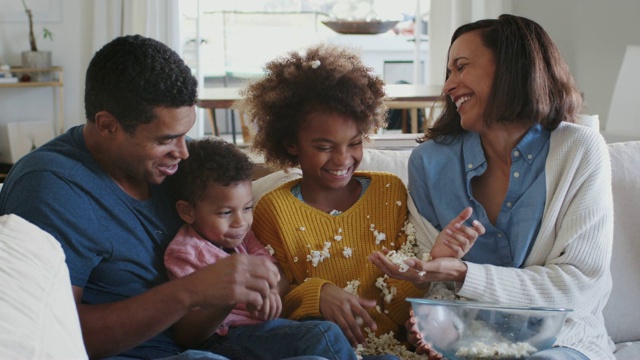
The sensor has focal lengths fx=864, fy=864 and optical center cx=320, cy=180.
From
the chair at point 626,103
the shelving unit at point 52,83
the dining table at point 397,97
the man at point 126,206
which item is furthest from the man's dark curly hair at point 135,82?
the shelving unit at point 52,83

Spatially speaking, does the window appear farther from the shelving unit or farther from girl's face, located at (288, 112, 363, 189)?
girl's face, located at (288, 112, 363, 189)

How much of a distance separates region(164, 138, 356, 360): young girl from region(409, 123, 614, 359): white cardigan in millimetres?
353

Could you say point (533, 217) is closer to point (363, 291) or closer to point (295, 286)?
point (363, 291)

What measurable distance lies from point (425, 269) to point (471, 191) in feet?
1.09

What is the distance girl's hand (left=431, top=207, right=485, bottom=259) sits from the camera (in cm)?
178

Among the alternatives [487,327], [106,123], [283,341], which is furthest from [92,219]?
[487,327]

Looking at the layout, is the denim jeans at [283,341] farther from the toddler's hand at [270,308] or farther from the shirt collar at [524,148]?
the shirt collar at [524,148]

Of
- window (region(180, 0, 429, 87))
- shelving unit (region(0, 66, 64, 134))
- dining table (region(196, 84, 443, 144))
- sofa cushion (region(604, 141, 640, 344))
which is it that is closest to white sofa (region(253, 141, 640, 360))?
sofa cushion (region(604, 141, 640, 344))

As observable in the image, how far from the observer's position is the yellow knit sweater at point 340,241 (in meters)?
1.99

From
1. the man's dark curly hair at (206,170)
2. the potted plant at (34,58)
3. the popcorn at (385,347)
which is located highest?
the potted plant at (34,58)

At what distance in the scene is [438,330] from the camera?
67.6 inches

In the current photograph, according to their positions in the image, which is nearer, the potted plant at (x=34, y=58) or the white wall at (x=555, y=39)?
the white wall at (x=555, y=39)

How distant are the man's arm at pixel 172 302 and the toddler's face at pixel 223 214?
28 cm

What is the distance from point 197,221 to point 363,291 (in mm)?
420
